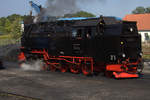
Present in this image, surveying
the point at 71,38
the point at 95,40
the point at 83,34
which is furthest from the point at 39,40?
the point at 95,40

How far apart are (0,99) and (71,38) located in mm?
5288

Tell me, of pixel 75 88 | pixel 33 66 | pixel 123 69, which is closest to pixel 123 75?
pixel 123 69

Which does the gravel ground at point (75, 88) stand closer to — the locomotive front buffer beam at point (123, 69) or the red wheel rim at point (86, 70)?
the locomotive front buffer beam at point (123, 69)

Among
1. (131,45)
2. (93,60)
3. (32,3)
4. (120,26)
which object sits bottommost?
(93,60)

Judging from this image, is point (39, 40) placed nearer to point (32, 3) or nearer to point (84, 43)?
point (84, 43)

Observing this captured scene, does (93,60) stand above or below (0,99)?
above

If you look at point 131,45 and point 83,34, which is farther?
point 83,34

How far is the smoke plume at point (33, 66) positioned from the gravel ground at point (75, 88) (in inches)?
106

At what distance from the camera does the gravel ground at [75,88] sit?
725 cm

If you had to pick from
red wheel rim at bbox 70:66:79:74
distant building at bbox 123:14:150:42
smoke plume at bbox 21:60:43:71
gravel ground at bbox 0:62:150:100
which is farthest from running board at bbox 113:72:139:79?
distant building at bbox 123:14:150:42

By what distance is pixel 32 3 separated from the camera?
61.7ft

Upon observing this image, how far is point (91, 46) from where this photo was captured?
1027cm

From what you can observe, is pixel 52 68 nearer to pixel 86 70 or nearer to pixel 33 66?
pixel 33 66

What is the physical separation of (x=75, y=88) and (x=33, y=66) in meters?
6.08
